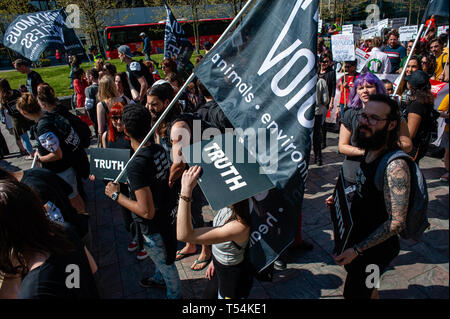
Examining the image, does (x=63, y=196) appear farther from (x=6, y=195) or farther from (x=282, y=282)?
(x=282, y=282)

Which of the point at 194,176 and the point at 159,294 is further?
the point at 159,294

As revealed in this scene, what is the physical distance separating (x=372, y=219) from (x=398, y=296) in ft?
4.78

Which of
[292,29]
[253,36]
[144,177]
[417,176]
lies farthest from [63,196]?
[417,176]

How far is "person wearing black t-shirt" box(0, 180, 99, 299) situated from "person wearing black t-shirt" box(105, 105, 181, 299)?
0.79m

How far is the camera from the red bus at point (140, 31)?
27.3 m

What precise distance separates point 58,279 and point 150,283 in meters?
1.97

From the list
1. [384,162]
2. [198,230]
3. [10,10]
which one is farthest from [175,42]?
[10,10]

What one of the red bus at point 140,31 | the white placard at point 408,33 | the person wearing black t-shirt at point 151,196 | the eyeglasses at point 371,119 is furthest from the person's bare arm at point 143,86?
the red bus at point 140,31

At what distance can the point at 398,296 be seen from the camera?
114 inches

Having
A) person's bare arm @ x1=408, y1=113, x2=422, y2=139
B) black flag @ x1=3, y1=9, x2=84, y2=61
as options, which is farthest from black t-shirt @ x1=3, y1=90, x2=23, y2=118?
person's bare arm @ x1=408, y1=113, x2=422, y2=139

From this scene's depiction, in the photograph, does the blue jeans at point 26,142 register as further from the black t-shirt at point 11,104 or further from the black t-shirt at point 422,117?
the black t-shirt at point 422,117

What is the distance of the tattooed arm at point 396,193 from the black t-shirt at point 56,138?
333 centimetres

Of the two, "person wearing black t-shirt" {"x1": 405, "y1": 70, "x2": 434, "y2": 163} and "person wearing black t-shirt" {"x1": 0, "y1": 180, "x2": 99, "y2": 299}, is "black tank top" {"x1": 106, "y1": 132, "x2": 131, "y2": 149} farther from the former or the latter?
"person wearing black t-shirt" {"x1": 405, "y1": 70, "x2": 434, "y2": 163}

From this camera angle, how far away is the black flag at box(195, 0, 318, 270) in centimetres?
184
